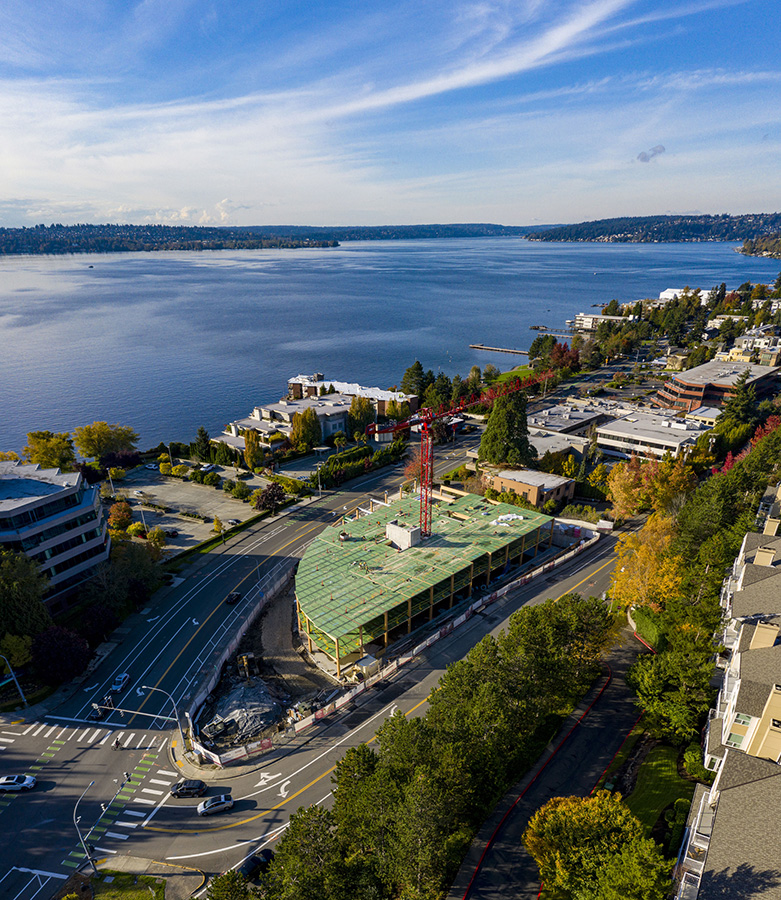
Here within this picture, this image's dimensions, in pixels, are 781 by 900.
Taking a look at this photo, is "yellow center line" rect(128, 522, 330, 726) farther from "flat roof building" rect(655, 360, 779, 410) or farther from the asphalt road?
"flat roof building" rect(655, 360, 779, 410)

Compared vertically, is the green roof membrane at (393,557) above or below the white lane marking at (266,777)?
above

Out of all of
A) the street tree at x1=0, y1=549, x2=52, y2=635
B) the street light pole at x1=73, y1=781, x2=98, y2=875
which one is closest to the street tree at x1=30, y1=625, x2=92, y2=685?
the street tree at x1=0, y1=549, x2=52, y2=635

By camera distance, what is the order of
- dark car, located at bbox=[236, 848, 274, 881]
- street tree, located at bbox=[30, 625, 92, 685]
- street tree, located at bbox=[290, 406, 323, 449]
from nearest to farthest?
dark car, located at bbox=[236, 848, 274, 881], street tree, located at bbox=[30, 625, 92, 685], street tree, located at bbox=[290, 406, 323, 449]

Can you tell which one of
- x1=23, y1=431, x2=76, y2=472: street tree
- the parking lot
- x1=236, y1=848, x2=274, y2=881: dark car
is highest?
x1=23, y1=431, x2=76, y2=472: street tree

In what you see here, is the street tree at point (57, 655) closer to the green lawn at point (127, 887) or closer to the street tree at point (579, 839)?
the green lawn at point (127, 887)

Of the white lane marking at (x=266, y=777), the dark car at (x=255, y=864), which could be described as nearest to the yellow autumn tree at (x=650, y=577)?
the white lane marking at (x=266, y=777)

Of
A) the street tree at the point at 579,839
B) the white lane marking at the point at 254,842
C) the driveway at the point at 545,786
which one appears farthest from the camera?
the white lane marking at the point at 254,842
